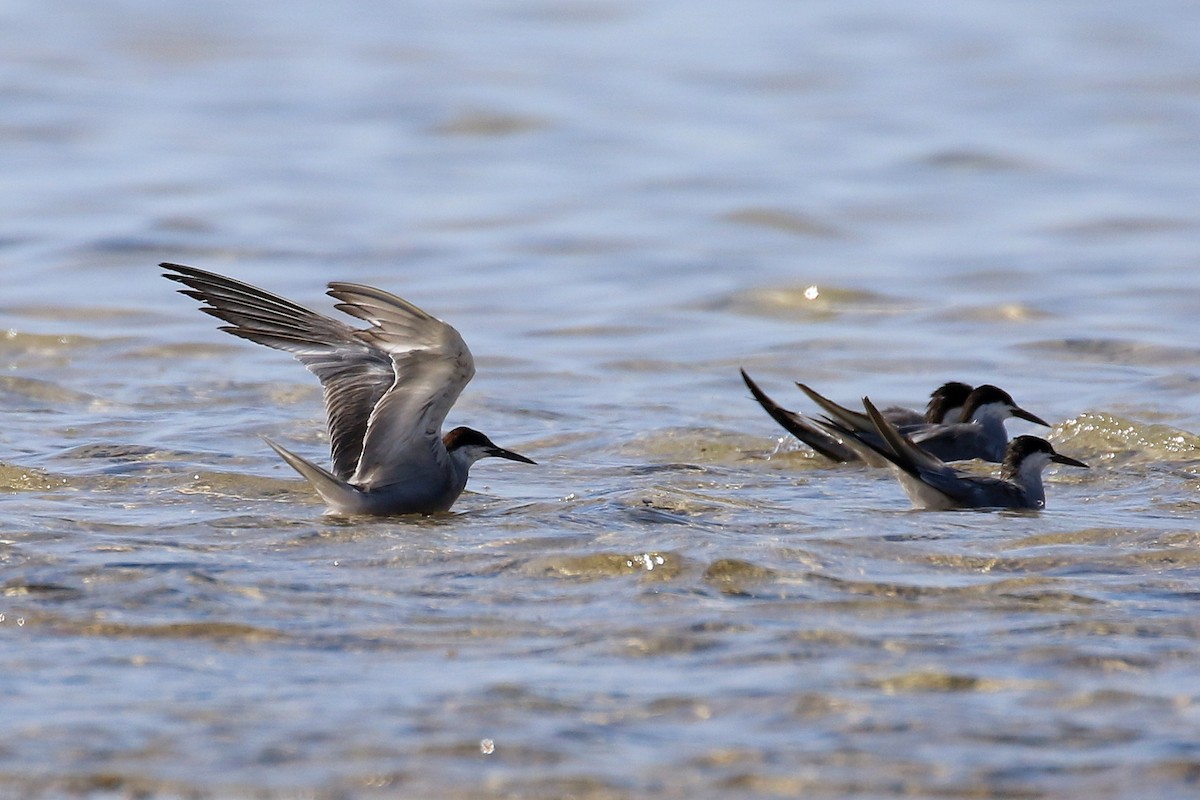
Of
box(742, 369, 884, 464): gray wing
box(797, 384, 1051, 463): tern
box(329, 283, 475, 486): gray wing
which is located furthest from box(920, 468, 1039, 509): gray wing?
box(329, 283, 475, 486): gray wing

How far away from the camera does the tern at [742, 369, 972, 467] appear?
9500 mm

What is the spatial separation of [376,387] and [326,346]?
0.36 metres

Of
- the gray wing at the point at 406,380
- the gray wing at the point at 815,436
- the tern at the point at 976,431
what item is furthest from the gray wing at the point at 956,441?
the gray wing at the point at 406,380

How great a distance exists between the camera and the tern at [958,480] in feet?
29.7

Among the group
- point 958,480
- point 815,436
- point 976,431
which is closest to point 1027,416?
point 976,431

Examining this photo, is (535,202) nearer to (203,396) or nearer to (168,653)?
(203,396)

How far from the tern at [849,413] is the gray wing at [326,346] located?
1.94 metres

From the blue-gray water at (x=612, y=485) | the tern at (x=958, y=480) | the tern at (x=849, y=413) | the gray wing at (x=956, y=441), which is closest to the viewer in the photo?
the blue-gray water at (x=612, y=485)

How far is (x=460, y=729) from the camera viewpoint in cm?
559

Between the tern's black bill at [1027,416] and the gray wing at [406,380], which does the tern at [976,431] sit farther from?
the gray wing at [406,380]

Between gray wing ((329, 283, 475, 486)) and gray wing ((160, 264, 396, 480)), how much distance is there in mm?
171

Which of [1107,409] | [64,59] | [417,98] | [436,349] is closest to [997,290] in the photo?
[1107,409]

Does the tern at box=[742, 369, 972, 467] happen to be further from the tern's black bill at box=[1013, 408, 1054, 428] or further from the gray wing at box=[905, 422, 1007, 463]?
the tern's black bill at box=[1013, 408, 1054, 428]

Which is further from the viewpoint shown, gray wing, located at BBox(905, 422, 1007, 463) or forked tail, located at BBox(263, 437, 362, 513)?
gray wing, located at BBox(905, 422, 1007, 463)
